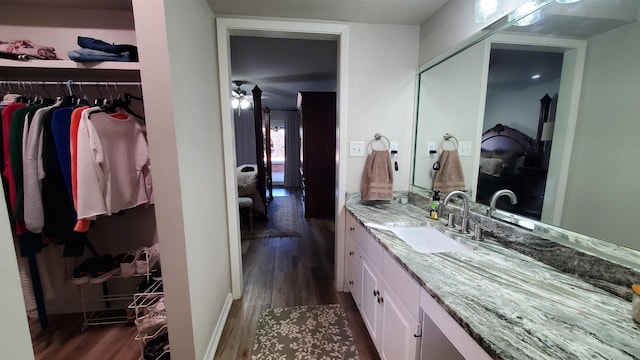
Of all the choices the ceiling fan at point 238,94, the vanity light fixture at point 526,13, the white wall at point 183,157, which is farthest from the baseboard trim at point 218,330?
the ceiling fan at point 238,94

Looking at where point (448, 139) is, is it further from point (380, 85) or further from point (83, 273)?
point (83, 273)

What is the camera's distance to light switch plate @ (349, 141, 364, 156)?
2.06 m

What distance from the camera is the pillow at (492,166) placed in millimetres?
1366

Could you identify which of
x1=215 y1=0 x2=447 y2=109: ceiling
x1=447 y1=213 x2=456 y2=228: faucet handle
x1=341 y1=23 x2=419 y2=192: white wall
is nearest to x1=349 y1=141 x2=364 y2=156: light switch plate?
x1=341 y1=23 x2=419 y2=192: white wall

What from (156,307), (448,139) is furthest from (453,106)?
(156,307)

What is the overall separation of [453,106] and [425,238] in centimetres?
97

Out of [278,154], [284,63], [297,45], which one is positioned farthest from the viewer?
[278,154]

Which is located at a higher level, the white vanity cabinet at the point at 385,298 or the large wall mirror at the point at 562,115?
the large wall mirror at the point at 562,115

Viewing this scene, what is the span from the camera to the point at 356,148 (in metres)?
2.07

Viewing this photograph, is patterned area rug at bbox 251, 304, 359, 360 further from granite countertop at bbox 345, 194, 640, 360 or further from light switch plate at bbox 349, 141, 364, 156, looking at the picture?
light switch plate at bbox 349, 141, 364, 156

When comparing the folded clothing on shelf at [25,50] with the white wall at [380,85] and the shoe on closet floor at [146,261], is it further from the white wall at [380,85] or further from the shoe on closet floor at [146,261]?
the white wall at [380,85]

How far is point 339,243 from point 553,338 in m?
1.60

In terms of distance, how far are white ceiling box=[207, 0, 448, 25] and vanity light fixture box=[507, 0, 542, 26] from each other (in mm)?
609

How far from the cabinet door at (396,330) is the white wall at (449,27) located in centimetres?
158
